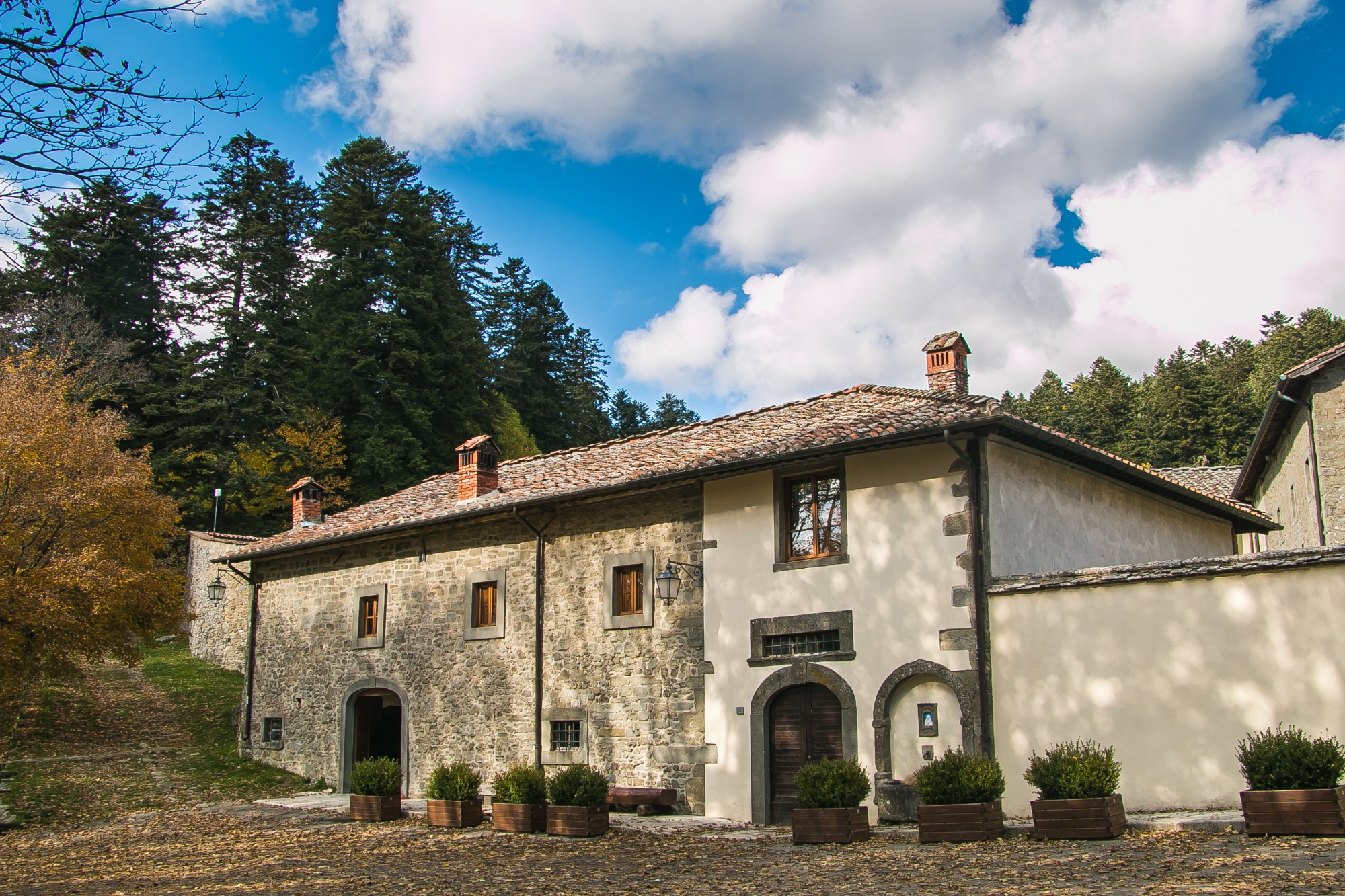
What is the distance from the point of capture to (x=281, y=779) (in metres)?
18.7

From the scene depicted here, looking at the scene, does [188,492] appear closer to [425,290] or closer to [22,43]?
[425,290]

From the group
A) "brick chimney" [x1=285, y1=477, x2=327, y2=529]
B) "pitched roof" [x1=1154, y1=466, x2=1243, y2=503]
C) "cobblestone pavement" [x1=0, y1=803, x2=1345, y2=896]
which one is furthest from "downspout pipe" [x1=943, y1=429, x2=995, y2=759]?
"pitched roof" [x1=1154, y1=466, x2=1243, y2=503]

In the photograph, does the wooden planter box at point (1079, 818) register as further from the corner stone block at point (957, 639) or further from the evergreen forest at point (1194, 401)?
the evergreen forest at point (1194, 401)

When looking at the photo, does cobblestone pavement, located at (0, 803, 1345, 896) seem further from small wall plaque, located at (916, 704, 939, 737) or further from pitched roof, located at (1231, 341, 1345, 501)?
pitched roof, located at (1231, 341, 1345, 501)

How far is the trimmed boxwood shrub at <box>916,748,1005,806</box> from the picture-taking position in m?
9.64

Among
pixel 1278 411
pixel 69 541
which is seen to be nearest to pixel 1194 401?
pixel 1278 411

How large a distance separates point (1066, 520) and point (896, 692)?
3.62 m

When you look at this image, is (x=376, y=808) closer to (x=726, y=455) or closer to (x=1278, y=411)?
(x=726, y=455)

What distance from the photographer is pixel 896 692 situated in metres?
12.0

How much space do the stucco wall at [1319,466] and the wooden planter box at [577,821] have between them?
39.5 ft

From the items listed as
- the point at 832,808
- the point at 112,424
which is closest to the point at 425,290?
the point at 112,424

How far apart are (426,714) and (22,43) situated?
1382 centimetres

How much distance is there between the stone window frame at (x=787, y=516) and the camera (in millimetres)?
12820

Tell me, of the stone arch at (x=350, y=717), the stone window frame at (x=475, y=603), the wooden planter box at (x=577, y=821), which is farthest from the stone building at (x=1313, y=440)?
the stone arch at (x=350, y=717)
